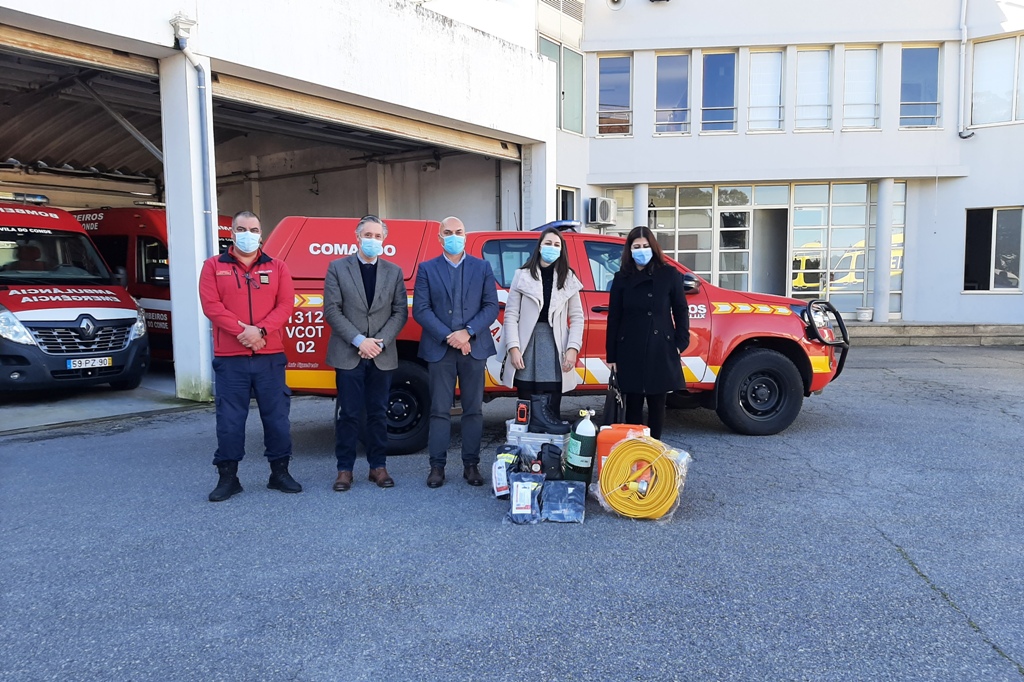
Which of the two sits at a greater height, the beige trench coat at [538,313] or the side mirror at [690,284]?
the side mirror at [690,284]

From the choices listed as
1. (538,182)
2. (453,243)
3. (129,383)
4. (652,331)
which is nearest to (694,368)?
(652,331)

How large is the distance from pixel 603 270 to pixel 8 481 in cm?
524

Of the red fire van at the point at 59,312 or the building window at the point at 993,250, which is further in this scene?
the building window at the point at 993,250

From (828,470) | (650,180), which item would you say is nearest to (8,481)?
(828,470)

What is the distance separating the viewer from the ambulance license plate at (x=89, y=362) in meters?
8.74

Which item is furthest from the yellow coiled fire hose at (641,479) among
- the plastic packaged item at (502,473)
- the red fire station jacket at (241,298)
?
the red fire station jacket at (241,298)

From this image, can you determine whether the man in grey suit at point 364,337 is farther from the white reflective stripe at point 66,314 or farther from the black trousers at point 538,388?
the white reflective stripe at point 66,314

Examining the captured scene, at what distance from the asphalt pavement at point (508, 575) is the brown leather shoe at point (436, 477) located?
0.10m

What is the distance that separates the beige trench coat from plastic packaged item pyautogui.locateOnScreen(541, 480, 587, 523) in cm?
99

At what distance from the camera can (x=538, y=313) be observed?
213 inches

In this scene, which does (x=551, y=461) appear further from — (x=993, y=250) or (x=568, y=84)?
(x=993, y=250)

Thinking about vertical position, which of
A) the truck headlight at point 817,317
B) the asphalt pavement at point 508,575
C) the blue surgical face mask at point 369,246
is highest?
the blue surgical face mask at point 369,246

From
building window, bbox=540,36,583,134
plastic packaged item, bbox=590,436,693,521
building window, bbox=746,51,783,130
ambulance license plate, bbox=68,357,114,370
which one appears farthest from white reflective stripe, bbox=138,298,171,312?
building window, bbox=746,51,783,130

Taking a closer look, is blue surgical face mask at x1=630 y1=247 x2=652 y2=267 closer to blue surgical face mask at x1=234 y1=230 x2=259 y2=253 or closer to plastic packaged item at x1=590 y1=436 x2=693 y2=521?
plastic packaged item at x1=590 y1=436 x2=693 y2=521
